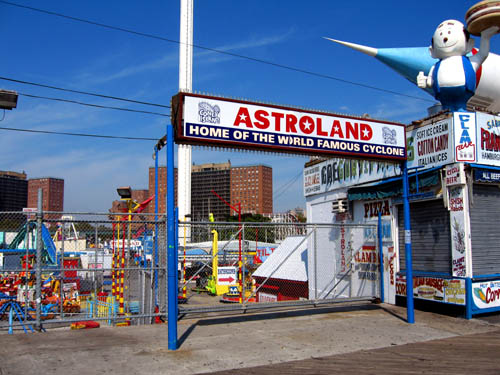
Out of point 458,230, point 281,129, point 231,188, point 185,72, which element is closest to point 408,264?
point 458,230

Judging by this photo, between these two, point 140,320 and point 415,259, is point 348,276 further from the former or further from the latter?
point 140,320

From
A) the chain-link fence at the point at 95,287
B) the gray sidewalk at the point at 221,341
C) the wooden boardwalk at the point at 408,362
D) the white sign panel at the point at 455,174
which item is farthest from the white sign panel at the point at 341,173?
the chain-link fence at the point at 95,287

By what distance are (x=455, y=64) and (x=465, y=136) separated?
2.12 meters

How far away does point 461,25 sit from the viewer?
12023 millimetres

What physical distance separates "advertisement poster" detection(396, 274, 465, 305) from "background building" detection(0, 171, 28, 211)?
528 ft

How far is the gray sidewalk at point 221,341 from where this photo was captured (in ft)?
22.3

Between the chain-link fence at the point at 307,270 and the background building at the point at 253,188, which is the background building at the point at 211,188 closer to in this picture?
the background building at the point at 253,188

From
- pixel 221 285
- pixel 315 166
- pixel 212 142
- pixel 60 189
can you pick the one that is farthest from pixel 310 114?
pixel 60 189

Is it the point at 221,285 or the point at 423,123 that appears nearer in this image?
the point at 423,123

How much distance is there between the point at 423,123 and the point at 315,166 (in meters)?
5.28

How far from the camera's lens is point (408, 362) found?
715cm

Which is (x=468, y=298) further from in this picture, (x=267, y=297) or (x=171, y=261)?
(x=267, y=297)

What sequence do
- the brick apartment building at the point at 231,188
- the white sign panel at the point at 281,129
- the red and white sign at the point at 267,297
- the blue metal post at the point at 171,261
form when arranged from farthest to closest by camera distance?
the brick apartment building at the point at 231,188 → the red and white sign at the point at 267,297 → the white sign panel at the point at 281,129 → the blue metal post at the point at 171,261

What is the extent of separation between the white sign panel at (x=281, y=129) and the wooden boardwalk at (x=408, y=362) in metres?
4.08
